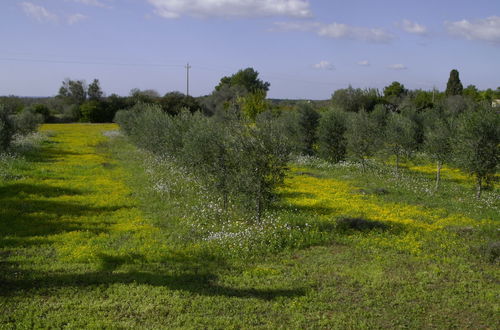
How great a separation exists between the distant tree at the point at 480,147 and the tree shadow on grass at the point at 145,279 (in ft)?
54.7

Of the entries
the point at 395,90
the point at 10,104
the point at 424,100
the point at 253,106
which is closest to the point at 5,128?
the point at 10,104

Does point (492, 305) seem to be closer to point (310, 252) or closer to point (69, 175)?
point (310, 252)

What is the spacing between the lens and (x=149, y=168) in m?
30.7

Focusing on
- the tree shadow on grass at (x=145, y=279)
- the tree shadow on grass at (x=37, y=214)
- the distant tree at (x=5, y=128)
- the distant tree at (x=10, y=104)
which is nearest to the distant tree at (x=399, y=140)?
the tree shadow on grass at (x=37, y=214)

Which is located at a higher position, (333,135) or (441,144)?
(333,135)

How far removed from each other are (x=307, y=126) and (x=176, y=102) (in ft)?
157

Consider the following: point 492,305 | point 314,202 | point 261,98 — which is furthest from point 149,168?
point 261,98

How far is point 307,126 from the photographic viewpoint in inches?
1666

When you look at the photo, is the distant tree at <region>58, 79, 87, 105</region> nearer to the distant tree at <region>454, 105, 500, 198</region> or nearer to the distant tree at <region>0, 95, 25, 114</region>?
the distant tree at <region>0, 95, 25, 114</region>

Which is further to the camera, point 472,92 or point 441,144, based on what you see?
point 472,92

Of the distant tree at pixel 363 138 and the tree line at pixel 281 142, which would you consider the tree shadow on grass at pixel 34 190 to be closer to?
the tree line at pixel 281 142

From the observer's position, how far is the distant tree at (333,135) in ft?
120

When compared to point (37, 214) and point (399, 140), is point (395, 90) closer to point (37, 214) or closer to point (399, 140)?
point (399, 140)

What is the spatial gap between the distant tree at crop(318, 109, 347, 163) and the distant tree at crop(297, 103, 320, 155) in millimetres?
4509
